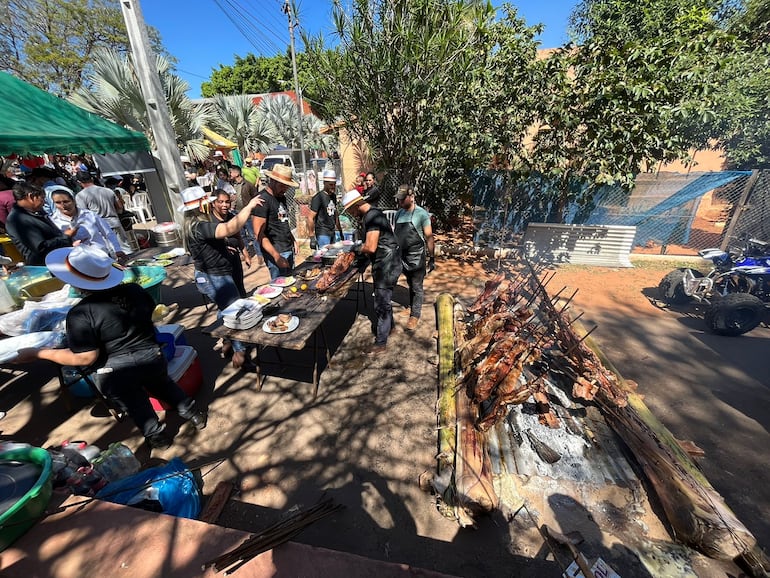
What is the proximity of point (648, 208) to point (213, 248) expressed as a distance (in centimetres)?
1051

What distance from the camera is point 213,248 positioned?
14.0 feet

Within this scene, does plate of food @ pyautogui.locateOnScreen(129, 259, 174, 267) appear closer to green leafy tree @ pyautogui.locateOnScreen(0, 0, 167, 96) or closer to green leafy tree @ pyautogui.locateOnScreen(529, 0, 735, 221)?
green leafy tree @ pyautogui.locateOnScreen(529, 0, 735, 221)

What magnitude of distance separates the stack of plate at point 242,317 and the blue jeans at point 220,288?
0.66 metres

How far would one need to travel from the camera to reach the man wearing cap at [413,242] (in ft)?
17.1

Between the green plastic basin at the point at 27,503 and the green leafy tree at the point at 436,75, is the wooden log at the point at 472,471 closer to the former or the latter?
the green plastic basin at the point at 27,503

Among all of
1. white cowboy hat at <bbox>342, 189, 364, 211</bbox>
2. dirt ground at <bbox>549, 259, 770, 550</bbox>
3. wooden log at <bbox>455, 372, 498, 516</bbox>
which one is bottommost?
dirt ground at <bbox>549, 259, 770, 550</bbox>

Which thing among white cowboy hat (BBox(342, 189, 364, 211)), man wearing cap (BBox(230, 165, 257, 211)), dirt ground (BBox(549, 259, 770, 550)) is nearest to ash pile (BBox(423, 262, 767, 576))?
dirt ground (BBox(549, 259, 770, 550))

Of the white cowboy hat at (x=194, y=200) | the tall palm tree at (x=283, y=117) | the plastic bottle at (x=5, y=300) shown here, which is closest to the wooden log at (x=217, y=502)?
the white cowboy hat at (x=194, y=200)

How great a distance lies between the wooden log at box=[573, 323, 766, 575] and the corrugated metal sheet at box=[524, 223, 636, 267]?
21.3ft

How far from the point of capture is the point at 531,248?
9.05m

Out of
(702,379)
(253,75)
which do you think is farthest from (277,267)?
(253,75)

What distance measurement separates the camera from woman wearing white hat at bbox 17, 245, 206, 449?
2.56 meters

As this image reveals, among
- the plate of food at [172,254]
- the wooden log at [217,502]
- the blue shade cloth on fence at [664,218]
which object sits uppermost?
the blue shade cloth on fence at [664,218]

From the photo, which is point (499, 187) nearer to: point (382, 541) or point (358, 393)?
point (358, 393)
